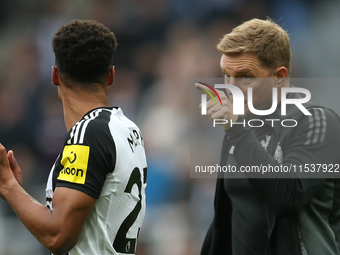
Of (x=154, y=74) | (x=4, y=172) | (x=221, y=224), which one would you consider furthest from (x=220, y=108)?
(x=154, y=74)

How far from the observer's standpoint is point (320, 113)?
2.21 m

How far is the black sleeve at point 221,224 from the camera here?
2686 millimetres

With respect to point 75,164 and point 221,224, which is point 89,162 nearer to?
point 75,164

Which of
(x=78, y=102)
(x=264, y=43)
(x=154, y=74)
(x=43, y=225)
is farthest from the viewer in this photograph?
(x=154, y=74)

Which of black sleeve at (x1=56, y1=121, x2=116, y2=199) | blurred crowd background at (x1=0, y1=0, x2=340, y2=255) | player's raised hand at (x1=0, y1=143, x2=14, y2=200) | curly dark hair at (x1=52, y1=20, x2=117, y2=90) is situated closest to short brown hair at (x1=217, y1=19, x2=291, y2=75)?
curly dark hair at (x1=52, y1=20, x2=117, y2=90)

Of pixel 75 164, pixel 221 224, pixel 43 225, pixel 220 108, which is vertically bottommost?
pixel 221 224

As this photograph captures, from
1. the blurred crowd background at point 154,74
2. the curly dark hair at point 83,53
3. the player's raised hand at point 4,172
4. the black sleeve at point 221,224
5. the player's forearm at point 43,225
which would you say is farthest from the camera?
the blurred crowd background at point 154,74

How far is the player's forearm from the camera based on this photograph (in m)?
1.78

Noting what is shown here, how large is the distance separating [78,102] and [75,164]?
14.7 inches

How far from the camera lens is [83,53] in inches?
79.7

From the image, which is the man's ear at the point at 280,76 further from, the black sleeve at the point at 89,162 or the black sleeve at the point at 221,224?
the black sleeve at the point at 89,162

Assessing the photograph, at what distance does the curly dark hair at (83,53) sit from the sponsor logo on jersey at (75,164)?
0.37 m

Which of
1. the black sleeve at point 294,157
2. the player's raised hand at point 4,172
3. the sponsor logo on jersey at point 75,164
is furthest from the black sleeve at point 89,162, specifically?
the black sleeve at point 294,157

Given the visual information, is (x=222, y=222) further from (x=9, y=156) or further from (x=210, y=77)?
(x=210, y=77)
